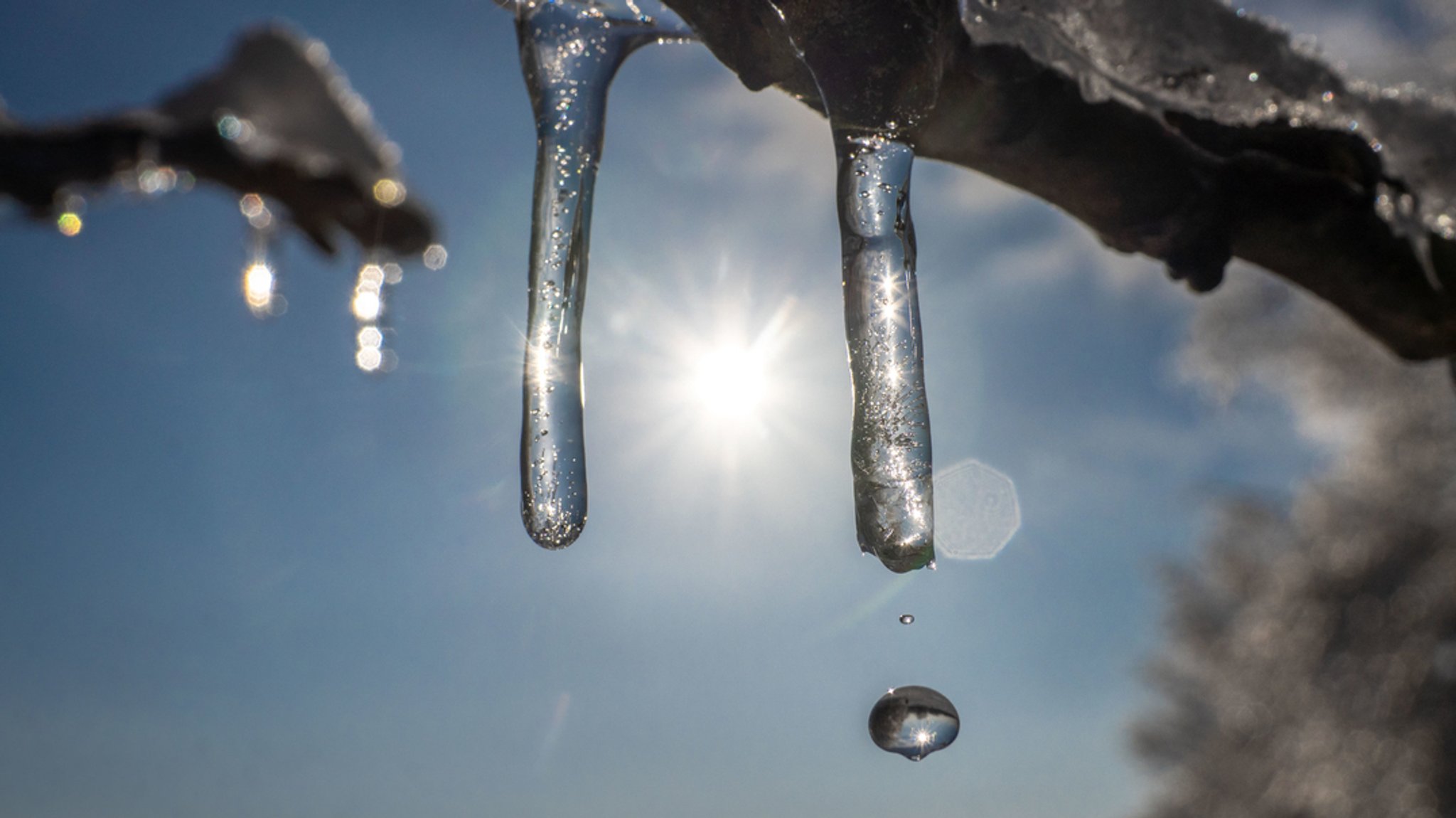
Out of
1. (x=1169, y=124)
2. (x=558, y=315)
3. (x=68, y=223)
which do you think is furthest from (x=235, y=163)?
(x=1169, y=124)

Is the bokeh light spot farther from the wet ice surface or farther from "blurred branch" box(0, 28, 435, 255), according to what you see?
the wet ice surface

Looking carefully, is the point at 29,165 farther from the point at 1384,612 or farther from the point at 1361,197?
the point at 1384,612

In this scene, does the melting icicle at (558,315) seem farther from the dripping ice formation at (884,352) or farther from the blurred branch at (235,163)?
the blurred branch at (235,163)

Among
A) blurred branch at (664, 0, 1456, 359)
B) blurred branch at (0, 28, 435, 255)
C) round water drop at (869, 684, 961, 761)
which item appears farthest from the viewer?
round water drop at (869, 684, 961, 761)

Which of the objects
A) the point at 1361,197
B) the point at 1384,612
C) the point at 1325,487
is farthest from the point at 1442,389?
the point at 1361,197

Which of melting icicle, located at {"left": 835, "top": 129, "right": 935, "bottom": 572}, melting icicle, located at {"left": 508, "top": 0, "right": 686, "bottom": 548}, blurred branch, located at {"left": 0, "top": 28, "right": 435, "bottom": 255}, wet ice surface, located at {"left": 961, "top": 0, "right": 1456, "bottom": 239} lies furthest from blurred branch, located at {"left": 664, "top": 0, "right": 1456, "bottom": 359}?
blurred branch, located at {"left": 0, "top": 28, "right": 435, "bottom": 255}

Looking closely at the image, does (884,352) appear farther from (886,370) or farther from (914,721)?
(914,721)
